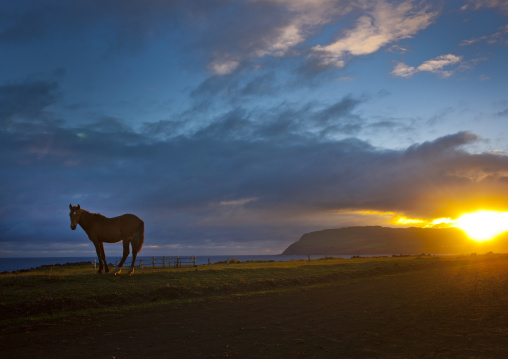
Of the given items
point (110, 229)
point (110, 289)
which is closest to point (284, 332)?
point (110, 289)

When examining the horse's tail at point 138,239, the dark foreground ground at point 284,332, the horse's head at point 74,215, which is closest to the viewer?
the dark foreground ground at point 284,332

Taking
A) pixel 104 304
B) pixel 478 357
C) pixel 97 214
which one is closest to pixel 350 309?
pixel 478 357

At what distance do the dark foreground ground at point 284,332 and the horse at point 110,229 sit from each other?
838 cm

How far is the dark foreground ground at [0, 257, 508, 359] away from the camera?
911 centimetres

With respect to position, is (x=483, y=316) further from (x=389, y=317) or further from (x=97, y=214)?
(x=97, y=214)

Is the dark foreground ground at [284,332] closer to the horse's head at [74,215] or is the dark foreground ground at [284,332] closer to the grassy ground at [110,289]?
the grassy ground at [110,289]

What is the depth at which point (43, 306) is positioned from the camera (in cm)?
1584

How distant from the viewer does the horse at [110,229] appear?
23.4m

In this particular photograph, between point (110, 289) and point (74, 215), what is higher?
point (74, 215)

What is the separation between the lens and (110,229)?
2366 cm

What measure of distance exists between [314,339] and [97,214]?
17969mm

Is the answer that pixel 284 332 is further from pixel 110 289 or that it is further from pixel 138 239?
pixel 138 239

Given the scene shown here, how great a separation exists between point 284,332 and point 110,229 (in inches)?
625

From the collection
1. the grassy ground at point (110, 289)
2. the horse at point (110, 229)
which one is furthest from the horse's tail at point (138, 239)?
the grassy ground at point (110, 289)
